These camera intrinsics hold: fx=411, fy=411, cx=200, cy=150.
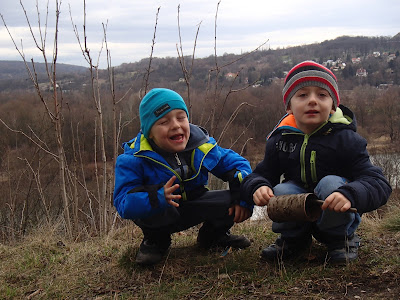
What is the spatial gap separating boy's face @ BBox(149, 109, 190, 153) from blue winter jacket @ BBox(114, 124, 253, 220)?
0.26 ft

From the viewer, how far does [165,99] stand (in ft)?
7.82

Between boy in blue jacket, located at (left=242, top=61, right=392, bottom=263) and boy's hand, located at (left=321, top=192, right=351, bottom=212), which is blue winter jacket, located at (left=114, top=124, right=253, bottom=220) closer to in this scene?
boy in blue jacket, located at (left=242, top=61, right=392, bottom=263)

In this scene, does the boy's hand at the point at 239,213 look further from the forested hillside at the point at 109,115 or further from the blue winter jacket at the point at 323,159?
the forested hillside at the point at 109,115

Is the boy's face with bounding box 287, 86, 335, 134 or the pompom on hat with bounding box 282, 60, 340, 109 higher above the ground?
the pompom on hat with bounding box 282, 60, 340, 109

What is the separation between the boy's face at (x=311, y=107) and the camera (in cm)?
223

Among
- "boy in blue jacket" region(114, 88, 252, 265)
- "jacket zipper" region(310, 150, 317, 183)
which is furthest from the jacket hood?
"boy in blue jacket" region(114, 88, 252, 265)

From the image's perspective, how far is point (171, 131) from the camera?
2385 millimetres

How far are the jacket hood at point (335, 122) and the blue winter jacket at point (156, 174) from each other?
0.38 meters

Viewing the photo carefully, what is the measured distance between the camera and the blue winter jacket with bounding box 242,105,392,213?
2.07 m

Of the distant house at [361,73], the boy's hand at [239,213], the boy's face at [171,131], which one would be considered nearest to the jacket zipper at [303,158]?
the boy's hand at [239,213]

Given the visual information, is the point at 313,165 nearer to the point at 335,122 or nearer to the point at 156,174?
the point at 335,122

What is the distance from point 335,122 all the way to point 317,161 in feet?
0.76

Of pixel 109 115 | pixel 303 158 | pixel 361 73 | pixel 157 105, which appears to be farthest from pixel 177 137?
pixel 361 73

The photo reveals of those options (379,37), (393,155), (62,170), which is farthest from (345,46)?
(62,170)
